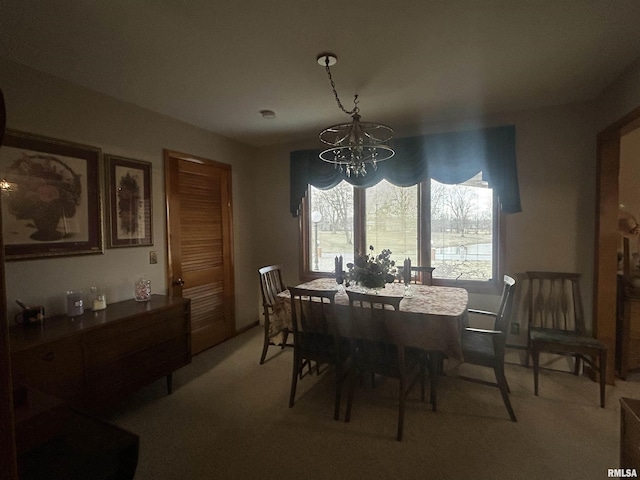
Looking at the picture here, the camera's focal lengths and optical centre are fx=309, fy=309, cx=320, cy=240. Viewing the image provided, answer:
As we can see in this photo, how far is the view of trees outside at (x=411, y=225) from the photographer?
3322 millimetres

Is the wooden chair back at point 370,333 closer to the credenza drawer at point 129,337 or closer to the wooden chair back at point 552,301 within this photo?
the credenza drawer at point 129,337

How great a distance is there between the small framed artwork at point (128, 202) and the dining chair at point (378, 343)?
210 cm

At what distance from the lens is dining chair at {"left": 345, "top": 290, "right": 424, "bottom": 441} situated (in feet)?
6.83

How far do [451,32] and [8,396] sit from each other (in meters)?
2.44

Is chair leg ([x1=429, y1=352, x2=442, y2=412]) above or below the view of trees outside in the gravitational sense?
below

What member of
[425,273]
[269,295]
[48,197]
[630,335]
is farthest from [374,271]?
[48,197]

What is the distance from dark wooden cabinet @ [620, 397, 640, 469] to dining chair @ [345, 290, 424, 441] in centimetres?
106

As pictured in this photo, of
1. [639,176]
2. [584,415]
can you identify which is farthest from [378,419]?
[639,176]

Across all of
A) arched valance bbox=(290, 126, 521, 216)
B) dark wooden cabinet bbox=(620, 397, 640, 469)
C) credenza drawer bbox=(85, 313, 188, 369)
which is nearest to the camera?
dark wooden cabinet bbox=(620, 397, 640, 469)

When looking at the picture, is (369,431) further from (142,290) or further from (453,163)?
(453,163)

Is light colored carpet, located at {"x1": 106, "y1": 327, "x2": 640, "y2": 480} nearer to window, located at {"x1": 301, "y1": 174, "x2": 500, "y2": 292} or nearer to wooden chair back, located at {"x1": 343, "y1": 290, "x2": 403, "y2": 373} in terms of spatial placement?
wooden chair back, located at {"x1": 343, "y1": 290, "x2": 403, "y2": 373}

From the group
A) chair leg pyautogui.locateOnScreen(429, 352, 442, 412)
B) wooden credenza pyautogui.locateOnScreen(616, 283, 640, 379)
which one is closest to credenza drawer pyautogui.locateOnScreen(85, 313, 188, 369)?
chair leg pyautogui.locateOnScreen(429, 352, 442, 412)

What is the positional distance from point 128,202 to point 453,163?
10.6 ft

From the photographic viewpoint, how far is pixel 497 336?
2.22 meters
